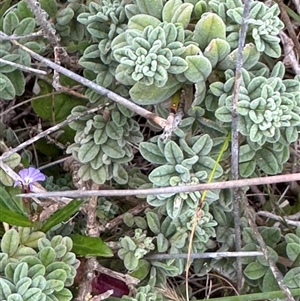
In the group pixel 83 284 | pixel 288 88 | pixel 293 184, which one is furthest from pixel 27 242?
pixel 293 184

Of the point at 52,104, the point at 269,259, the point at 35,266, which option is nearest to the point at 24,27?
the point at 52,104

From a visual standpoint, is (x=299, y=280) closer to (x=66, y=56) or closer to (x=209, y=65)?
(x=209, y=65)

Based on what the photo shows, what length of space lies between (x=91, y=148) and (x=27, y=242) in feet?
0.94

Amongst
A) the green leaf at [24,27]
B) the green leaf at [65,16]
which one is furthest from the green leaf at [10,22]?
the green leaf at [65,16]

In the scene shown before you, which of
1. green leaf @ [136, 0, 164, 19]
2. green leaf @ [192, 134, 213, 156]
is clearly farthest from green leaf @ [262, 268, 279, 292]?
green leaf @ [136, 0, 164, 19]

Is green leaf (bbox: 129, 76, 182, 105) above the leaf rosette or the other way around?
the other way around

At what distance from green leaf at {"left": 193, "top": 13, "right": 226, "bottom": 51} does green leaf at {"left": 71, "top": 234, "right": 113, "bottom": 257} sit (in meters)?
0.55

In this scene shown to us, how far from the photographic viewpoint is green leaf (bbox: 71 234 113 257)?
4.83ft

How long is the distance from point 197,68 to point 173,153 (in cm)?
21

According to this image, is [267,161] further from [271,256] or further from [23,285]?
[23,285]

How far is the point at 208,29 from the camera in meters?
1.31

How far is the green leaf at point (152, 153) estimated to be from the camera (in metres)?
1.41

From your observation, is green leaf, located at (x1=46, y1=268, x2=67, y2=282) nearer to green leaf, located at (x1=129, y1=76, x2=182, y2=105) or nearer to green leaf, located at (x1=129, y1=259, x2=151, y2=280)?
green leaf, located at (x1=129, y1=259, x2=151, y2=280)

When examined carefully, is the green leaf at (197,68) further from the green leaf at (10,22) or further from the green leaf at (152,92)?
the green leaf at (10,22)
